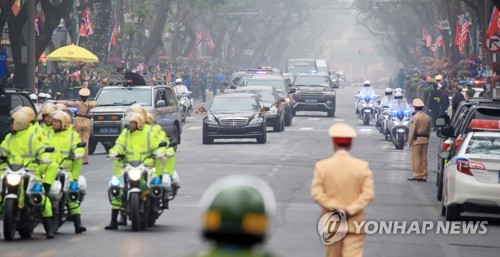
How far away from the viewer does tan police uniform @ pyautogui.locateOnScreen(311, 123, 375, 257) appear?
10.5 metres

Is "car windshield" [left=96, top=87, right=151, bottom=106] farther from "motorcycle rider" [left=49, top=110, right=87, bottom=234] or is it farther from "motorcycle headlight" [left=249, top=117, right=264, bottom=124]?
"motorcycle rider" [left=49, top=110, right=87, bottom=234]

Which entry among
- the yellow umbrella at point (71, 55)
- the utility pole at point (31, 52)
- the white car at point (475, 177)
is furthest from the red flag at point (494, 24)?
the white car at point (475, 177)

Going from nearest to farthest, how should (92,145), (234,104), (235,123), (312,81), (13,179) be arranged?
(13,179), (92,145), (235,123), (234,104), (312,81)

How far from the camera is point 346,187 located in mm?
10539

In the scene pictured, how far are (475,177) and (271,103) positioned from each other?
26.7 m

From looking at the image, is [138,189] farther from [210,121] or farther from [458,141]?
[210,121]

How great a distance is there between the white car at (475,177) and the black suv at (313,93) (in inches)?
1471

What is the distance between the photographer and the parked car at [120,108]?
3272 centimetres

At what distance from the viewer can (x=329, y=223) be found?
424 inches

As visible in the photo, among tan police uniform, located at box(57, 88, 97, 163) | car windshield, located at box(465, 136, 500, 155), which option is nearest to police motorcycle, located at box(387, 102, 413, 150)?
tan police uniform, located at box(57, 88, 97, 163)

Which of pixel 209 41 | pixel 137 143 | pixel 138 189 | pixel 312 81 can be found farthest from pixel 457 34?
pixel 138 189

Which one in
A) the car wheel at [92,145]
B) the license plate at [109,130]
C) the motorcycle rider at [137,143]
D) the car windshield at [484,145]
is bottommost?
the car wheel at [92,145]

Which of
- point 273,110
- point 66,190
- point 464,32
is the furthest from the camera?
point 464,32

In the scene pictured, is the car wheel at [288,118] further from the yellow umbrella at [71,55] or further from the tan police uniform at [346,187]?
the tan police uniform at [346,187]
